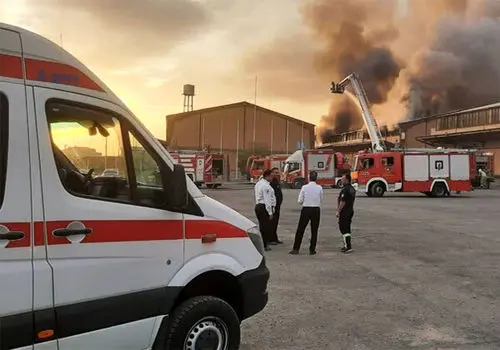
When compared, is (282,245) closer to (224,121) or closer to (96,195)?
(96,195)

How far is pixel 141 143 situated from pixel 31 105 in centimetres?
88

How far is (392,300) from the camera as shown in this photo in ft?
22.3

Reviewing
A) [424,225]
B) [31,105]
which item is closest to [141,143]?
[31,105]

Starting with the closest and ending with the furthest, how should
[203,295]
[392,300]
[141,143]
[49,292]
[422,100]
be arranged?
[49,292] < [141,143] < [203,295] < [392,300] < [422,100]

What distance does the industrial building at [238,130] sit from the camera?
79000 mm

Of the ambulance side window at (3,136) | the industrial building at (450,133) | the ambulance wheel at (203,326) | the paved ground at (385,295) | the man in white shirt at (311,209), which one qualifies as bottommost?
the paved ground at (385,295)

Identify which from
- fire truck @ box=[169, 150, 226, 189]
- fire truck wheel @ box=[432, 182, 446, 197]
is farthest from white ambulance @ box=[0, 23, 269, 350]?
fire truck @ box=[169, 150, 226, 189]

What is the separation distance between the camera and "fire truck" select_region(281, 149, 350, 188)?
A: 4084 cm

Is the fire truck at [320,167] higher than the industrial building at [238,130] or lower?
lower

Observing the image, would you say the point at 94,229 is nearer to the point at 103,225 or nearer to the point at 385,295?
the point at 103,225

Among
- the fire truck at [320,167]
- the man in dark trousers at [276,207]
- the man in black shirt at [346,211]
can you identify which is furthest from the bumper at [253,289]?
the fire truck at [320,167]

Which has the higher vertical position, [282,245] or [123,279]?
[123,279]

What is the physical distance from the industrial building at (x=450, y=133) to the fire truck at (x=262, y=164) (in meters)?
9.10

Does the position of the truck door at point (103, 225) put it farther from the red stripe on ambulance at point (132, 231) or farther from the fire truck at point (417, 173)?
the fire truck at point (417, 173)
